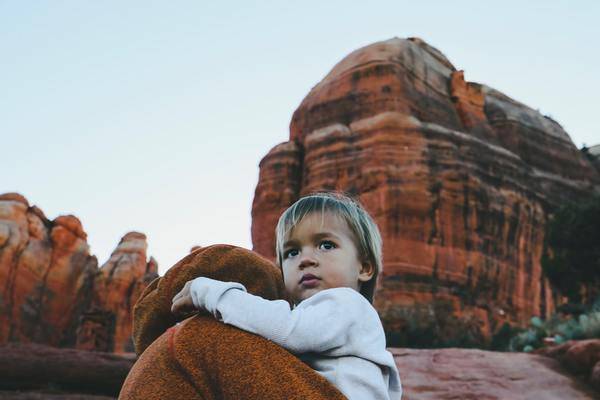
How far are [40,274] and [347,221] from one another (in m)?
29.2

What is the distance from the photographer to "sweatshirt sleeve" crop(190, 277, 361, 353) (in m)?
1.89

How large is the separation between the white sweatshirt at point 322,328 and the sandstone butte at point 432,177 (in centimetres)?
2338

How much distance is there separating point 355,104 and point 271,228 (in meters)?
6.86

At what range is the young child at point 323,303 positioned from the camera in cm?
191

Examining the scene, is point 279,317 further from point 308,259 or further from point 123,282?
point 123,282

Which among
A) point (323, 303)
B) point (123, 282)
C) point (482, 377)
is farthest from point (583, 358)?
point (123, 282)

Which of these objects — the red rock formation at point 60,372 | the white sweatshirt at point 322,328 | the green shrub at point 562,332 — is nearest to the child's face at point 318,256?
the white sweatshirt at point 322,328

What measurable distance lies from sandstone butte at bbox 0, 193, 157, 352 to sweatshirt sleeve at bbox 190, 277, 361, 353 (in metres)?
24.9

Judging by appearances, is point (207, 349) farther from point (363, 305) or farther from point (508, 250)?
point (508, 250)

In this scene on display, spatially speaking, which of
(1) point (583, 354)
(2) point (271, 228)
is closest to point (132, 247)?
(2) point (271, 228)

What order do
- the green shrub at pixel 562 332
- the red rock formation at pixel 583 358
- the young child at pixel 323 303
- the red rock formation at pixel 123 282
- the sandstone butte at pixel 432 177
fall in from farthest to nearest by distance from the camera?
the red rock formation at pixel 123 282 → the sandstone butte at pixel 432 177 → the green shrub at pixel 562 332 → the red rock formation at pixel 583 358 → the young child at pixel 323 303

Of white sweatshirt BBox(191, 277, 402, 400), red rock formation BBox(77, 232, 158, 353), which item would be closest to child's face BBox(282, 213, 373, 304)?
white sweatshirt BBox(191, 277, 402, 400)

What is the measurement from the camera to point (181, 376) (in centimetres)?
185

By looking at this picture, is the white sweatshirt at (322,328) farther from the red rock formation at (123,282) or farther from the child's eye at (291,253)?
the red rock formation at (123,282)
